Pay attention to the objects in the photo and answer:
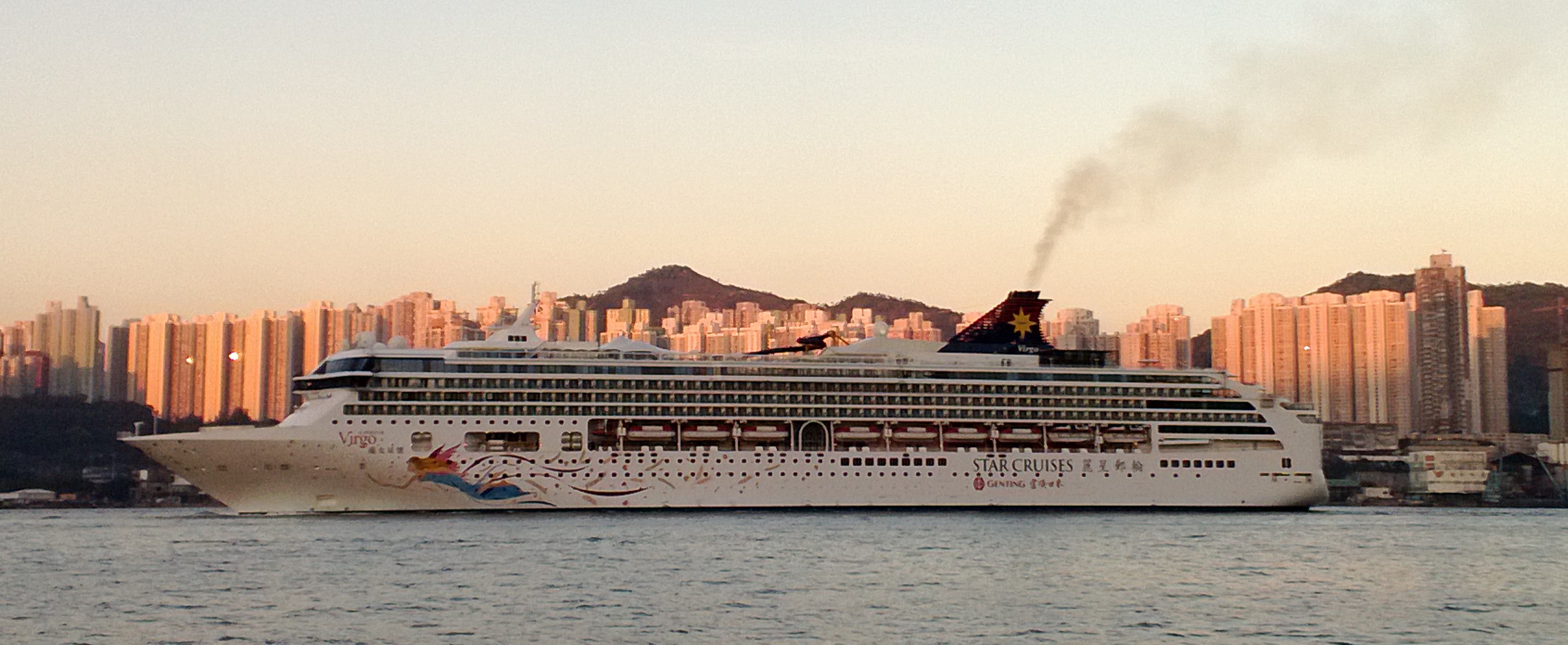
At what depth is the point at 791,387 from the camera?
52.3 metres

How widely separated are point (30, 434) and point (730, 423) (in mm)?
55214

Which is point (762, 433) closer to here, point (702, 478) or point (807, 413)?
point (807, 413)

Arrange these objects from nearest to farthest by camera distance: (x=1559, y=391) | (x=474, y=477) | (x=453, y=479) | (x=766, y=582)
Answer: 1. (x=766, y=582)
2. (x=453, y=479)
3. (x=474, y=477)
4. (x=1559, y=391)

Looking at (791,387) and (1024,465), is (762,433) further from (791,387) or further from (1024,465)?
(1024,465)

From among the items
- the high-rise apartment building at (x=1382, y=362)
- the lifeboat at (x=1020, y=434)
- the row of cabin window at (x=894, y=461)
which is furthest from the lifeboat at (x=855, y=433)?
the high-rise apartment building at (x=1382, y=362)

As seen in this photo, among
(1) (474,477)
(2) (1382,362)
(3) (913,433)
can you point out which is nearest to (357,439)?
(1) (474,477)

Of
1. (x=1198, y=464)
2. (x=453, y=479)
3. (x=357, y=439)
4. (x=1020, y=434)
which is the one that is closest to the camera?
(x=357, y=439)

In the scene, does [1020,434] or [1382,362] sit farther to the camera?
[1382,362]

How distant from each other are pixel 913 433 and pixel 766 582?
2150 centimetres

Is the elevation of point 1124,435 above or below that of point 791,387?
below

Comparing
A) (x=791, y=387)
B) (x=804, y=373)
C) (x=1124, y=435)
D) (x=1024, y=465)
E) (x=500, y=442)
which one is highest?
(x=804, y=373)

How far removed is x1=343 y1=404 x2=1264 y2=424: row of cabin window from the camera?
4825 cm

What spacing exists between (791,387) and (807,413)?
3.14ft

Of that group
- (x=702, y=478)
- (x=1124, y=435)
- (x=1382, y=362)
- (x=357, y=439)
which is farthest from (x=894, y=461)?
(x=1382, y=362)
